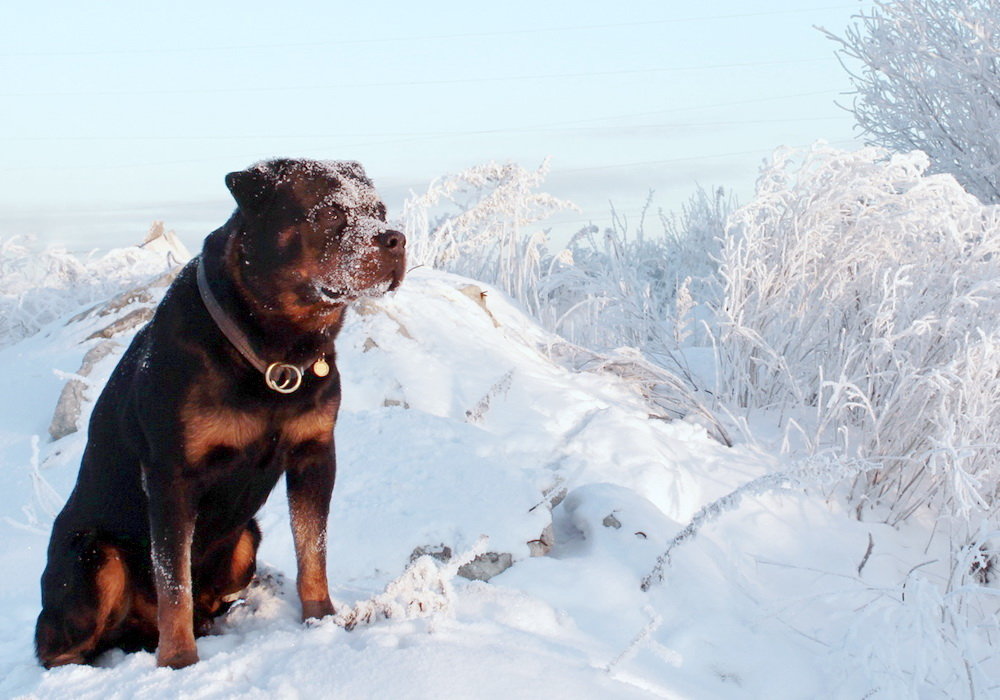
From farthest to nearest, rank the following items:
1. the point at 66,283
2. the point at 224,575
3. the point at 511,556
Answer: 1. the point at 66,283
2. the point at 511,556
3. the point at 224,575

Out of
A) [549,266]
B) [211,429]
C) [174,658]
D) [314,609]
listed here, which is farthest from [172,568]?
[549,266]

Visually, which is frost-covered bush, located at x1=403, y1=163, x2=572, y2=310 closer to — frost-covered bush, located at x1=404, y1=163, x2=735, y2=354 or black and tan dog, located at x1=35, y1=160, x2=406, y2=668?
frost-covered bush, located at x1=404, y1=163, x2=735, y2=354

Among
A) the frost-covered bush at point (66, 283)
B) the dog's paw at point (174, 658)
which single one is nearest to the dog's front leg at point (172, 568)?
the dog's paw at point (174, 658)

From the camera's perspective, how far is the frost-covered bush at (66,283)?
347 inches

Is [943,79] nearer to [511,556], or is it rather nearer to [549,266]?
[549,266]

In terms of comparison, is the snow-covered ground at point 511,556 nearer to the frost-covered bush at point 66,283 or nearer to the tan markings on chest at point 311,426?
the tan markings on chest at point 311,426

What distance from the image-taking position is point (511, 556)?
3484mm

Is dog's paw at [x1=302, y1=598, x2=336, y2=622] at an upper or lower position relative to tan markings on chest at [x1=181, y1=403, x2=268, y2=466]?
lower

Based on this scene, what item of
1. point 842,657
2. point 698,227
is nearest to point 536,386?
point 842,657

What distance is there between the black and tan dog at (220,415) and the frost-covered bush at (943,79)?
28.1 feet

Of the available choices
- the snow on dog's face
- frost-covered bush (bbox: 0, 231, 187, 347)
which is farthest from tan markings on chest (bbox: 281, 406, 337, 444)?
frost-covered bush (bbox: 0, 231, 187, 347)

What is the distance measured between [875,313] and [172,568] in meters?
4.51

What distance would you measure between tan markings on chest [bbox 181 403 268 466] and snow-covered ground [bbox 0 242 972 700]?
1.78 feet

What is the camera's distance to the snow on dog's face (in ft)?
7.55
